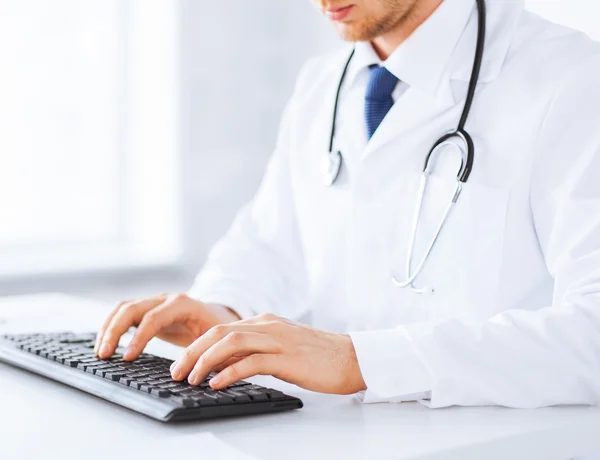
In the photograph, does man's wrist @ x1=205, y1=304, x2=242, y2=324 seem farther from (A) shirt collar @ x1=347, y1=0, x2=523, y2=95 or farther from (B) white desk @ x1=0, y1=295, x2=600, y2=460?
(A) shirt collar @ x1=347, y1=0, x2=523, y2=95

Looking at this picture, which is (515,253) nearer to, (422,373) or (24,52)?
(422,373)

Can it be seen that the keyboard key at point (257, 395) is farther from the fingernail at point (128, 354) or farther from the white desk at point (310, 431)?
the fingernail at point (128, 354)

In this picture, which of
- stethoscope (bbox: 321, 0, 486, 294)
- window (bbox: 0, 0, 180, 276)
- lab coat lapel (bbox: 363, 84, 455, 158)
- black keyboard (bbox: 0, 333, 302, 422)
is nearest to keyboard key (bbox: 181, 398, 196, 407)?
black keyboard (bbox: 0, 333, 302, 422)

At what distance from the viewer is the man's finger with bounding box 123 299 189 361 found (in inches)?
43.1

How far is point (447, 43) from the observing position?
137cm

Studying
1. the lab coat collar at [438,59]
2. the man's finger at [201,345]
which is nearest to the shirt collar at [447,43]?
the lab coat collar at [438,59]

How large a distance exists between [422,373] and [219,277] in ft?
2.02

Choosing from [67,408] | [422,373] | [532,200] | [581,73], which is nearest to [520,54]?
[581,73]

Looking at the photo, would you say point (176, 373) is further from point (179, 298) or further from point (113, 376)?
point (179, 298)

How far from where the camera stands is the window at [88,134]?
2.84 metres

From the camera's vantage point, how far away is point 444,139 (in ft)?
4.25

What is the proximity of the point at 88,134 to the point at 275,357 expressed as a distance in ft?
7.30

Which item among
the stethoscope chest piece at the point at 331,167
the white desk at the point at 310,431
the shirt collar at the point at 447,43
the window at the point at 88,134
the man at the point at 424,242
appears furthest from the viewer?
the window at the point at 88,134

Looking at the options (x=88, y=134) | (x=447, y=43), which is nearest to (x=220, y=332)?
(x=447, y=43)
